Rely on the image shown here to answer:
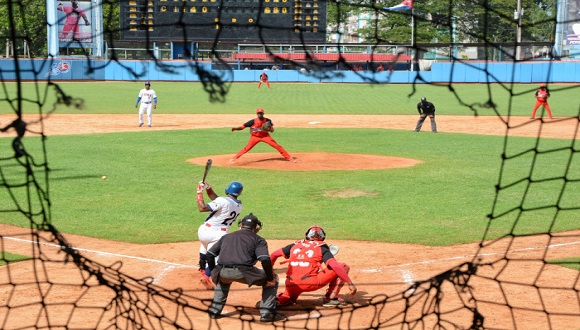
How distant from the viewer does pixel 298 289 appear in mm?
9422

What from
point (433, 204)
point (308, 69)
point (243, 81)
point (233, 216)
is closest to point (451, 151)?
point (433, 204)

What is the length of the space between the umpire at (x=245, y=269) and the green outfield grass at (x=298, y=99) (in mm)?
26565

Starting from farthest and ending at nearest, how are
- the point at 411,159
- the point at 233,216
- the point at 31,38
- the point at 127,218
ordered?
the point at 411,159 < the point at 127,218 < the point at 233,216 < the point at 31,38

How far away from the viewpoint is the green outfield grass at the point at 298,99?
133 feet

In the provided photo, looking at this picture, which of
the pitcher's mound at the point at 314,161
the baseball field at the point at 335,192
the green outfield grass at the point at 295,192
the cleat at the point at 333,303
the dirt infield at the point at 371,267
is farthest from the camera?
the pitcher's mound at the point at 314,161

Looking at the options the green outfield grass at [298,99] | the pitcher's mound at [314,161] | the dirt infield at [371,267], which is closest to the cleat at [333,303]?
the dirt infield at [371,267]

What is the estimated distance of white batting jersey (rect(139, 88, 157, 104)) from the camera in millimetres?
30141

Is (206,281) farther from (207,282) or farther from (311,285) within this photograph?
(311,285)

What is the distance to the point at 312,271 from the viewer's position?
9383 millimetres

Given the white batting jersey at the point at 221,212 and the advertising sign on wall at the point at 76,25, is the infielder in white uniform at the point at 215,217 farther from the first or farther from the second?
the advertising sign on wall at the point at 76,25

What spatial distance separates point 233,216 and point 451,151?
15226 mm

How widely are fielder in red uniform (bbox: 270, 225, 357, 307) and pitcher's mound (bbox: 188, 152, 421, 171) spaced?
35.0 feet

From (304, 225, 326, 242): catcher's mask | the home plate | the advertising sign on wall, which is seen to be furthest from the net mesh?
(304, 225, 326, 242): catcher's mask

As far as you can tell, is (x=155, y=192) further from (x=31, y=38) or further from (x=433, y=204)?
(x=31, y=38)
